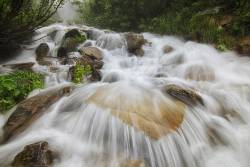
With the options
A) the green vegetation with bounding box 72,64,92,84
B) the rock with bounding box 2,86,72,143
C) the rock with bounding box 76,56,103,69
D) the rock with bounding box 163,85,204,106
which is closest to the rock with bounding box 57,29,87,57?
the rock with bounding box 76,56,103,69

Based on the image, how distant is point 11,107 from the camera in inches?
228

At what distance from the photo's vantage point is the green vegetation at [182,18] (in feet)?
28.9

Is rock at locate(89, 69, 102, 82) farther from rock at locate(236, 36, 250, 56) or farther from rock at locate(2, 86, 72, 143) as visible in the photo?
rock at locate(236, 36, 250, 56)

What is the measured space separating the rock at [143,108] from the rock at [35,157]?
4.26ft

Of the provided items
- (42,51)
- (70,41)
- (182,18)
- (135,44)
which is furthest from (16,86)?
(182,18)

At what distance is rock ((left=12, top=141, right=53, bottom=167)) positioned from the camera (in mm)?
3646

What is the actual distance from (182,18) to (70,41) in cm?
476

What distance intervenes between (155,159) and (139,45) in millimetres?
6419

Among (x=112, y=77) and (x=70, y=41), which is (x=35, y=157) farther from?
(x=70, y=41)

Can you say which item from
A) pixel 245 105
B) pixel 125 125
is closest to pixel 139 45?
pixel 245 105

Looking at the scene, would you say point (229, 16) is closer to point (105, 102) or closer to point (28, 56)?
point (105, 102)

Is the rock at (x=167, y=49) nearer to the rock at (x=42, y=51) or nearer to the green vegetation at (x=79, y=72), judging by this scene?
the green vegetation at (x=79, y=72)

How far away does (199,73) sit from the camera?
686 centimetres

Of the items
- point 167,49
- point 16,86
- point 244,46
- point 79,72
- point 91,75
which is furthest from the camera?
point 167,49
